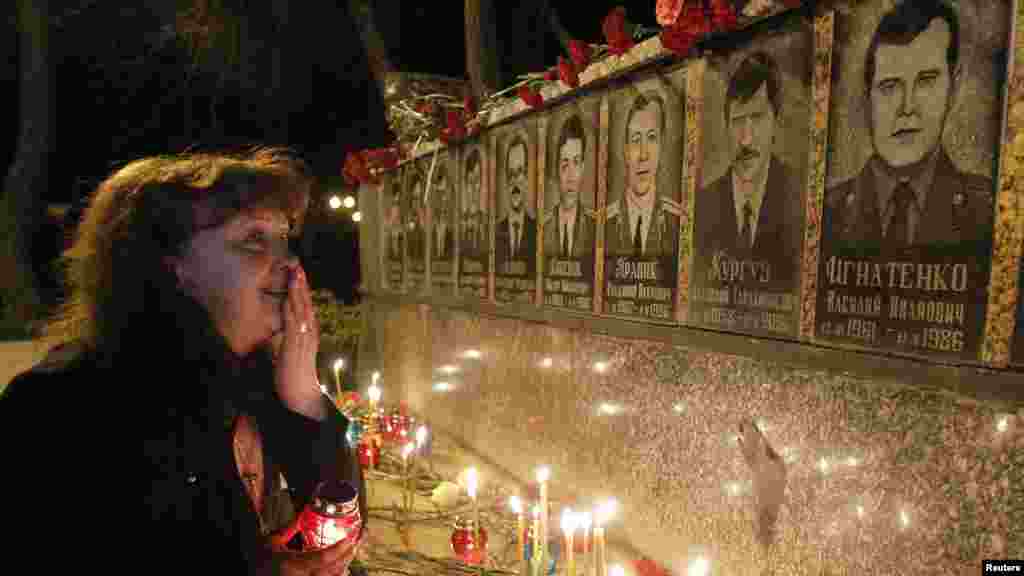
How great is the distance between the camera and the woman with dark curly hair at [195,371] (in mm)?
1554

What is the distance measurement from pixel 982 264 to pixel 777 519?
4.47 feet

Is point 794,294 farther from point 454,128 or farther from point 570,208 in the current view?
point 454,128

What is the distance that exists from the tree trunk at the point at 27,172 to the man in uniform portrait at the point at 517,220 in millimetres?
13437

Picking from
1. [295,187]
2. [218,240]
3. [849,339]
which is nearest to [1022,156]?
[849,339]

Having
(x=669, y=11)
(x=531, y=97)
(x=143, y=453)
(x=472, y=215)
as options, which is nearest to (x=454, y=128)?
(x=472, y=215)

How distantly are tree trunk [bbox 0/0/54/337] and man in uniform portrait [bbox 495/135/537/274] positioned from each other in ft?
44.1

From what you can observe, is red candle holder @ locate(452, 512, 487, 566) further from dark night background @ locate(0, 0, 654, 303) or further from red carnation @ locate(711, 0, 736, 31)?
dark night background @ locate(0, 0, 654, 303)

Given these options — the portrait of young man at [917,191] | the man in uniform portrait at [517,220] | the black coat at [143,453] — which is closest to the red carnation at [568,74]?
the man in uniform portrait at [517,220]

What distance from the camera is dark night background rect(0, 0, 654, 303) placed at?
49.0 feet

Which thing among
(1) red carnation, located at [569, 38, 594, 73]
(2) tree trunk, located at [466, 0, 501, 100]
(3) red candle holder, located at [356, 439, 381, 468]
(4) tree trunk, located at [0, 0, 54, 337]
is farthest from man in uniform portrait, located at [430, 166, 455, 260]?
(4) tree trunk, located at [0, 0, 54, 337]

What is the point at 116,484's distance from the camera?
1535 mm

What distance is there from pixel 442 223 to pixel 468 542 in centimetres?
373

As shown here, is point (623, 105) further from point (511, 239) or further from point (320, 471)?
point (320, 471)

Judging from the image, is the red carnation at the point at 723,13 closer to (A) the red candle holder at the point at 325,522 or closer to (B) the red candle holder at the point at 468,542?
(A) the red candle holder at the point at 325,522
